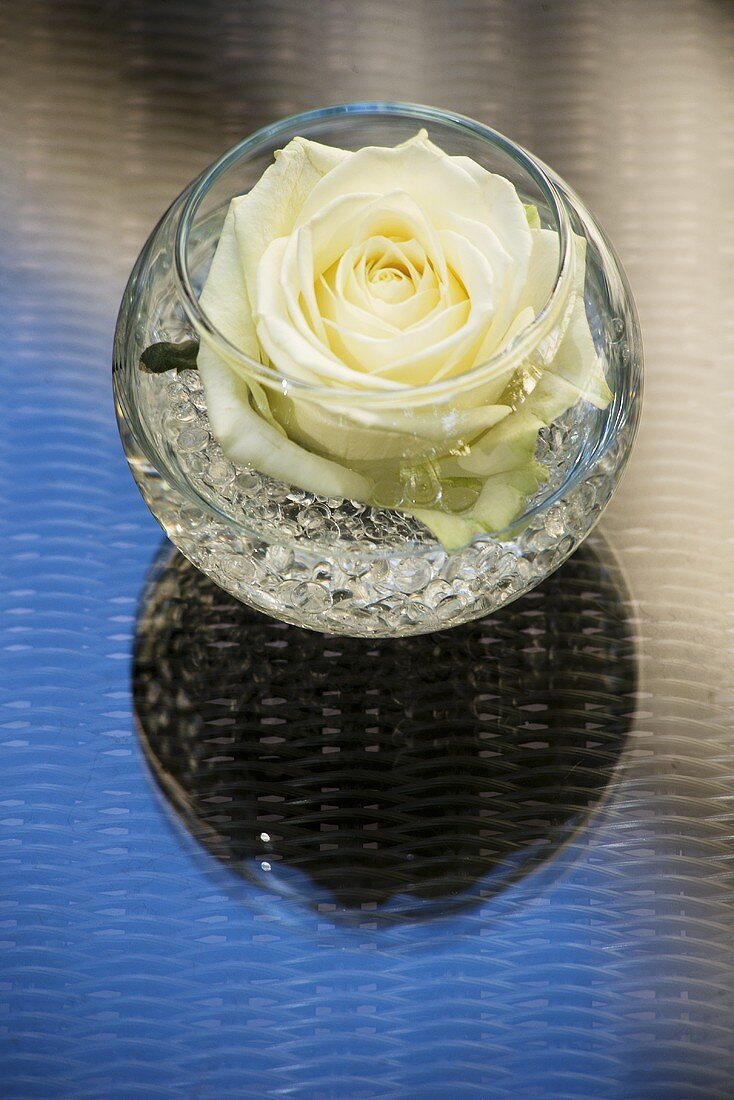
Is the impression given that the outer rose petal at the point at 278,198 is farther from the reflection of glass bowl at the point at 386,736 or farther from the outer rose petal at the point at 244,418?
the reflection of glass bowl at the point at 386,736

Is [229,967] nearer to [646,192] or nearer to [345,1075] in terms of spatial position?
[345,1075]

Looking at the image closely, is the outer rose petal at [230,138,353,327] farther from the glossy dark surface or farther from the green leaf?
the glossy dark surface

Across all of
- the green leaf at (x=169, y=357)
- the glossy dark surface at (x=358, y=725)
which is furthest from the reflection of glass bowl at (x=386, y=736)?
the green leaf at (x=169, y=357)

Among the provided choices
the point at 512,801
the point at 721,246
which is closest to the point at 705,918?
the point at 512,801

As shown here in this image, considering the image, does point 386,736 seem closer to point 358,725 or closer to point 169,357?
point 358,725

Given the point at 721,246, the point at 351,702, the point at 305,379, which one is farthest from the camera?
the point at 721,246

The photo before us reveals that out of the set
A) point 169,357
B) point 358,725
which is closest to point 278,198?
point 169,357
